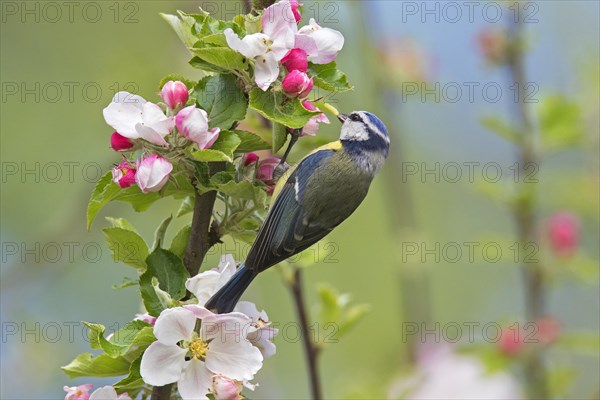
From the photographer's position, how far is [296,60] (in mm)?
1658

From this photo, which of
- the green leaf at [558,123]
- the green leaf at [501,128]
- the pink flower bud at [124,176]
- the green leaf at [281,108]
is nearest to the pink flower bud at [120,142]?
the pink flower bud at [124,176]

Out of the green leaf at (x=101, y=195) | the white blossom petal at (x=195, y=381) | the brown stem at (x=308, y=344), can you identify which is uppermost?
the green leaf at (x=101, y=195)

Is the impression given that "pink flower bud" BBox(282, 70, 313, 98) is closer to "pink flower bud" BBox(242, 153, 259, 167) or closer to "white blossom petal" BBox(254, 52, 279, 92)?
"white blossom petal" BBox(254, 52, 279, 92)

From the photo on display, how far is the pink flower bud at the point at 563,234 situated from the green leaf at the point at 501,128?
0.43 meters

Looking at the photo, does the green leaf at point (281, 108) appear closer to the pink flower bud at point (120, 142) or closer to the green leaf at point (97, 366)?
the pink flower bud at point (120, 142)

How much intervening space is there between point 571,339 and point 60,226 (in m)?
2.04

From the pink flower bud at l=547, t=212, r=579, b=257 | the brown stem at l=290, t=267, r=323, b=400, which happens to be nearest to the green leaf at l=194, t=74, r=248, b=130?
the brown stem at l=290, t=267, r=323, b=400

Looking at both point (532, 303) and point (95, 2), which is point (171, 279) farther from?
point (95, 2)

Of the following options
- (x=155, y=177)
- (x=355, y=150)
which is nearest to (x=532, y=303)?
(x=355, y=150)

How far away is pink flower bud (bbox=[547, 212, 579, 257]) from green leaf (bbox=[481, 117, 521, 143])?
43 centimetres

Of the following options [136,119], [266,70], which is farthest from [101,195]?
[266,70]

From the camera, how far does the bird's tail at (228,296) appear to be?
1608 mm

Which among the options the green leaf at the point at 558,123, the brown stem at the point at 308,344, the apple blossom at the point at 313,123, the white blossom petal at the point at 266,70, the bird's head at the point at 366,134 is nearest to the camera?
the white blossom petal at the point at 266,70

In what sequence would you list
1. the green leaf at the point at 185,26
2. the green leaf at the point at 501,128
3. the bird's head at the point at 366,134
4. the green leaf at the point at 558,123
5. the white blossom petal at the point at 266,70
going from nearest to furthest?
the white blossom petal at the point at 266,70 < the green leaf at the point at 185,26 < the bird's head at the point at 366,134 < the green leaf at the point at 501,128 < the green leaf at the point at 558,123
